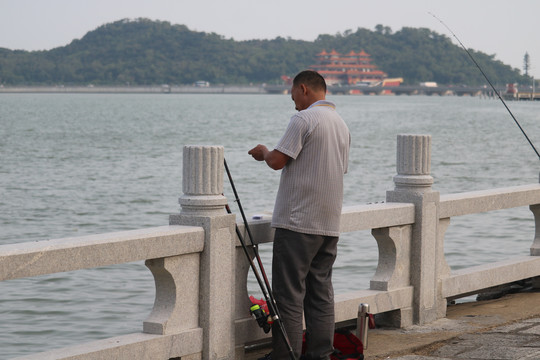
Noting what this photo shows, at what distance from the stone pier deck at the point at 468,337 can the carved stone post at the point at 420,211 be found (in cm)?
21

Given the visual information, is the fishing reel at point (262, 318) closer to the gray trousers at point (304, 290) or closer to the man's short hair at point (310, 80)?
the gray trousers at point (304, 290)

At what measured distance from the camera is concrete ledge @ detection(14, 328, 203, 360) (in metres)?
4.39

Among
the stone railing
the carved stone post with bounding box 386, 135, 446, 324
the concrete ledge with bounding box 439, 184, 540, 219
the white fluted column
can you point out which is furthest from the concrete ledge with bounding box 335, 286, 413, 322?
the white fluted column

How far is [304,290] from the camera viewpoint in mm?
4910

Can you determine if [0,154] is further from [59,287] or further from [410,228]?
[410,228]

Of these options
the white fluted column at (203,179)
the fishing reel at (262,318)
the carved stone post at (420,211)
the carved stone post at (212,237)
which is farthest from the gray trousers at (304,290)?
the carved stone post at (420,211)

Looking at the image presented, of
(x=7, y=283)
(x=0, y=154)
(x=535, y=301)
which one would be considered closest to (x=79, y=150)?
(x=0, y=154)

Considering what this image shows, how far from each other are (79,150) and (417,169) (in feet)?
131

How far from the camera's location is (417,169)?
621 centimetres

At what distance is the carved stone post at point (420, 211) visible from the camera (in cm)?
617

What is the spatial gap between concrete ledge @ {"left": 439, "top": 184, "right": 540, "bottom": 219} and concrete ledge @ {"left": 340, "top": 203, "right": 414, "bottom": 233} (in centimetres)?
39

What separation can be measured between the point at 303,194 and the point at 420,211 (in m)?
1.64

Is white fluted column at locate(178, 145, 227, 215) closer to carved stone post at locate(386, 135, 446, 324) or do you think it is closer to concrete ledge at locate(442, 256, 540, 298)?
carved stone post at locate(386, 135, 446, 324)

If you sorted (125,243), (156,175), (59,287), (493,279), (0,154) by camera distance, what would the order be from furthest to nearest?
(0,154) → (156,175) → (59,287) → (493,279) → (125,243)
